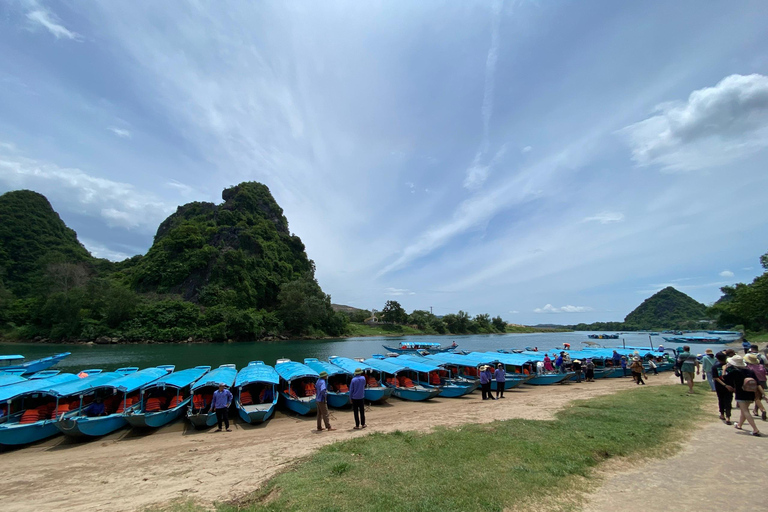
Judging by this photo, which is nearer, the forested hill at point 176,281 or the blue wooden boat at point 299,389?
the blue wooden boat at point 299,389

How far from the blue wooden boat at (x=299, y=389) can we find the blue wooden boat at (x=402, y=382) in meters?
4.56

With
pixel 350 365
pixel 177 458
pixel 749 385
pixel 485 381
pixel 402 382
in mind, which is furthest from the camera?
pixel 350 365

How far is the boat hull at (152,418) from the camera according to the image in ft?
46.6

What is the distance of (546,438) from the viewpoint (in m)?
9.27

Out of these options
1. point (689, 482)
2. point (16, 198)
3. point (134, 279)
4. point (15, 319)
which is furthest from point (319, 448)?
point (16, 198)

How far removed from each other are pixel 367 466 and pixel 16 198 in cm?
14702

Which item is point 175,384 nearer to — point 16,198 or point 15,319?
point 15,319

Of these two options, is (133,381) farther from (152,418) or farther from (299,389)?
(299,389)

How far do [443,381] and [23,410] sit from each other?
21.1 m

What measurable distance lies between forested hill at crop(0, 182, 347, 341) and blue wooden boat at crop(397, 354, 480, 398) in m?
63.8

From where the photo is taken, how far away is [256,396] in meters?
17.6

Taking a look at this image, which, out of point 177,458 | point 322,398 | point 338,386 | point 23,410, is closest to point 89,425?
point 23,410

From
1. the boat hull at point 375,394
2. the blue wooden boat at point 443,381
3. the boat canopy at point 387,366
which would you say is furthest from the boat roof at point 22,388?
the blue wooden boat at point 443,381

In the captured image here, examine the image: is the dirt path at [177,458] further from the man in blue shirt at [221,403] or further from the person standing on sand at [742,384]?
the person standing on sand at [742,384]
